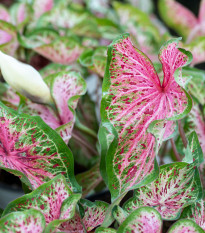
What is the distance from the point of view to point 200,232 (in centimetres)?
43

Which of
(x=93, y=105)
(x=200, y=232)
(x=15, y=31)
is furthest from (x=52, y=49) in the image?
(x=200, y=232)

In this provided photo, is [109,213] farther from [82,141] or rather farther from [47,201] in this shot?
[82,141]

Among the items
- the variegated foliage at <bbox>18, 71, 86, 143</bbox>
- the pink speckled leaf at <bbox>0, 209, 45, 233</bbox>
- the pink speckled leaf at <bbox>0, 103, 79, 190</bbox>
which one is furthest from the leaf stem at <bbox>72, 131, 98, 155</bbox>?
the pink speckled leaf at <bbox>0, 209, 45, 233</bbox>

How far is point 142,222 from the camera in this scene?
43 cm

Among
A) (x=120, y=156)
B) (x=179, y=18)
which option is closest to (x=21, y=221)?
(x=120, y=156)

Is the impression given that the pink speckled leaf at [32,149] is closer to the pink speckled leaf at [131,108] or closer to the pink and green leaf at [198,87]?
the pink speckled leaf at [131,108]

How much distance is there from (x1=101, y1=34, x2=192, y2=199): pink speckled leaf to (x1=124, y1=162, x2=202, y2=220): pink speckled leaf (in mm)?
42

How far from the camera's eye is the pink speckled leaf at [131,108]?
0.48 meters

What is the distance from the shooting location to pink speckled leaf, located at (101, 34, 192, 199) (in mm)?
480

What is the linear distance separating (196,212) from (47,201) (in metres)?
0.22

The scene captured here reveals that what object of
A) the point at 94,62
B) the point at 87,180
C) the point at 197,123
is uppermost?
the point at 94,62

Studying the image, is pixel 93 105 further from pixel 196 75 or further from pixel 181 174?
pixel 181 174

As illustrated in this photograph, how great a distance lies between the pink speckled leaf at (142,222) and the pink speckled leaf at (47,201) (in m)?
0.08

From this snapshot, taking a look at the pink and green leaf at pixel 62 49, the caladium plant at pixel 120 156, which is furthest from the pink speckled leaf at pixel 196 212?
the pink and green leaf at pixel 62 49
